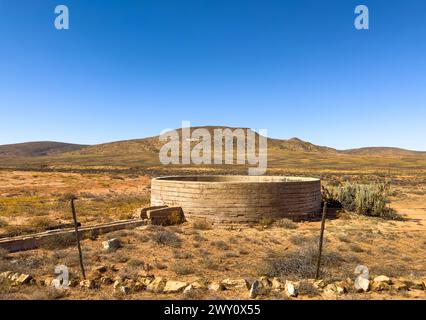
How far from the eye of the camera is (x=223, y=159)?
92000 mm

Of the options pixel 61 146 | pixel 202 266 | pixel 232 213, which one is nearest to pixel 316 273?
pixel 202 266

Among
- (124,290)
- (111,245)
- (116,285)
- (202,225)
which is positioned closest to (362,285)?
(124,290)

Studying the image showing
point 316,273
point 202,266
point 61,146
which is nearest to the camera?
point 316,273

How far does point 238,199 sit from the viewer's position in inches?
537

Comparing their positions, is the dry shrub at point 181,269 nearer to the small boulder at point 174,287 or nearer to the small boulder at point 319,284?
the small boulder at point 174,287

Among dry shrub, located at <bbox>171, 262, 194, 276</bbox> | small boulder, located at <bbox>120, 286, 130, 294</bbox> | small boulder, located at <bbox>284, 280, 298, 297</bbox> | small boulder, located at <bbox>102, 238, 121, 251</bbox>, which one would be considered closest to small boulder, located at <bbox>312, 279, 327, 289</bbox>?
small boulder, located at <bbox>284, 280, 298, 297</bbox>

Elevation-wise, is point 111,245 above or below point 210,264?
above

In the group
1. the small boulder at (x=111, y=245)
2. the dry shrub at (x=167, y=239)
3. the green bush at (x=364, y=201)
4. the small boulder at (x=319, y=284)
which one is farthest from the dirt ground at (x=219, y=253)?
the green bush at (x=364, y=201)

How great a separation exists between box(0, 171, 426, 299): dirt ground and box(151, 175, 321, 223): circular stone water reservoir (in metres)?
0.63

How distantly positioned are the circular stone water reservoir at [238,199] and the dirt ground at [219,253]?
63 centimetres

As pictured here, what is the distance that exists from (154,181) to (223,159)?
3010 inches

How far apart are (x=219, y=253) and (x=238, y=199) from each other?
4.20 m

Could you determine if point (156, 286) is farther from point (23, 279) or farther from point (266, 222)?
point (266, 222)
